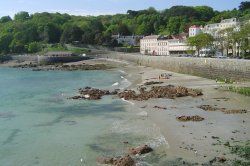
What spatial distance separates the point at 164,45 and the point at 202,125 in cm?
9734

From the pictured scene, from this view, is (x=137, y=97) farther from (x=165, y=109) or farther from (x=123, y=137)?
(x=123, y=137)

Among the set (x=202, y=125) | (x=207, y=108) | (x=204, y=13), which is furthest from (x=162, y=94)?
(x=204, y=13)

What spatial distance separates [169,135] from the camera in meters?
20.8

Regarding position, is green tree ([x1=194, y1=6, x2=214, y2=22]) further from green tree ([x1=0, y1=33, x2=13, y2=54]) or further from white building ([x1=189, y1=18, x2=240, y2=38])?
green tree ([x1=0, y1=33, x2=13, y2=54])

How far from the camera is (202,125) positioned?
2250 centimetres

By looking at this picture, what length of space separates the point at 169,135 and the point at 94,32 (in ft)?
386

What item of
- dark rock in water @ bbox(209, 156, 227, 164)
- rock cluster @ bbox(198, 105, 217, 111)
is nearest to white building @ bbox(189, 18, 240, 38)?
rock cluster @ bbox(198, 105, 217, 111)

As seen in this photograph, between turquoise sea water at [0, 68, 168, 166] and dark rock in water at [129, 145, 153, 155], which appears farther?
turquoise sea water at [0, 68, 168, 166]

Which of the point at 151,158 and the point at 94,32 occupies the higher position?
the point at 94,32

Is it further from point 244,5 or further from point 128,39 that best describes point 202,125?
point 244,5

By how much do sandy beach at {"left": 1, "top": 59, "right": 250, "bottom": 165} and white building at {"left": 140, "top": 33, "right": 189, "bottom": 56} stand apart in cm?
7608

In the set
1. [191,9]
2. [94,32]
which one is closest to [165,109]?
[94,32]

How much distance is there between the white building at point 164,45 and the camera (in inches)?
4377

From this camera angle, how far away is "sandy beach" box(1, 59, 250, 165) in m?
17.5
